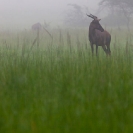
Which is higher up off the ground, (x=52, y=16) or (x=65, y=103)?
(x=52, y=16)

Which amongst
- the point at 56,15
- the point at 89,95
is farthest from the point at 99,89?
the point at 56,15

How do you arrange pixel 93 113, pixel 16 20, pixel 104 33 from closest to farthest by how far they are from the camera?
pixel 93 113 < pixel 104 33 < pixel 16 20

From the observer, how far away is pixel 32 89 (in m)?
3.07

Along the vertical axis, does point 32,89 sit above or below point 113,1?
below

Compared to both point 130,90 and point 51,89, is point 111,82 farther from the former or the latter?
point 51,89

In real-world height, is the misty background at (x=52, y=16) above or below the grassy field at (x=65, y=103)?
above

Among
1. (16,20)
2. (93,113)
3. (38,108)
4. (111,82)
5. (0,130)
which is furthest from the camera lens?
(16,20)

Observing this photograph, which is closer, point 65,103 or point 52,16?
point 65,103

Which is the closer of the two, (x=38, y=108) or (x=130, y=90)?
(x=38, y=108)

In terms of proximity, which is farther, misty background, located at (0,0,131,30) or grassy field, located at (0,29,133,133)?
misty background, located at (0,0,131,30)

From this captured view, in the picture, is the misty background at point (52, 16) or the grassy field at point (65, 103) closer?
the grassy field at point (65, 103)

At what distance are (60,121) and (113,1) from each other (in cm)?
2591

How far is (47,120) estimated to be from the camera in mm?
2305

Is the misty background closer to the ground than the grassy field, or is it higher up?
higher up
